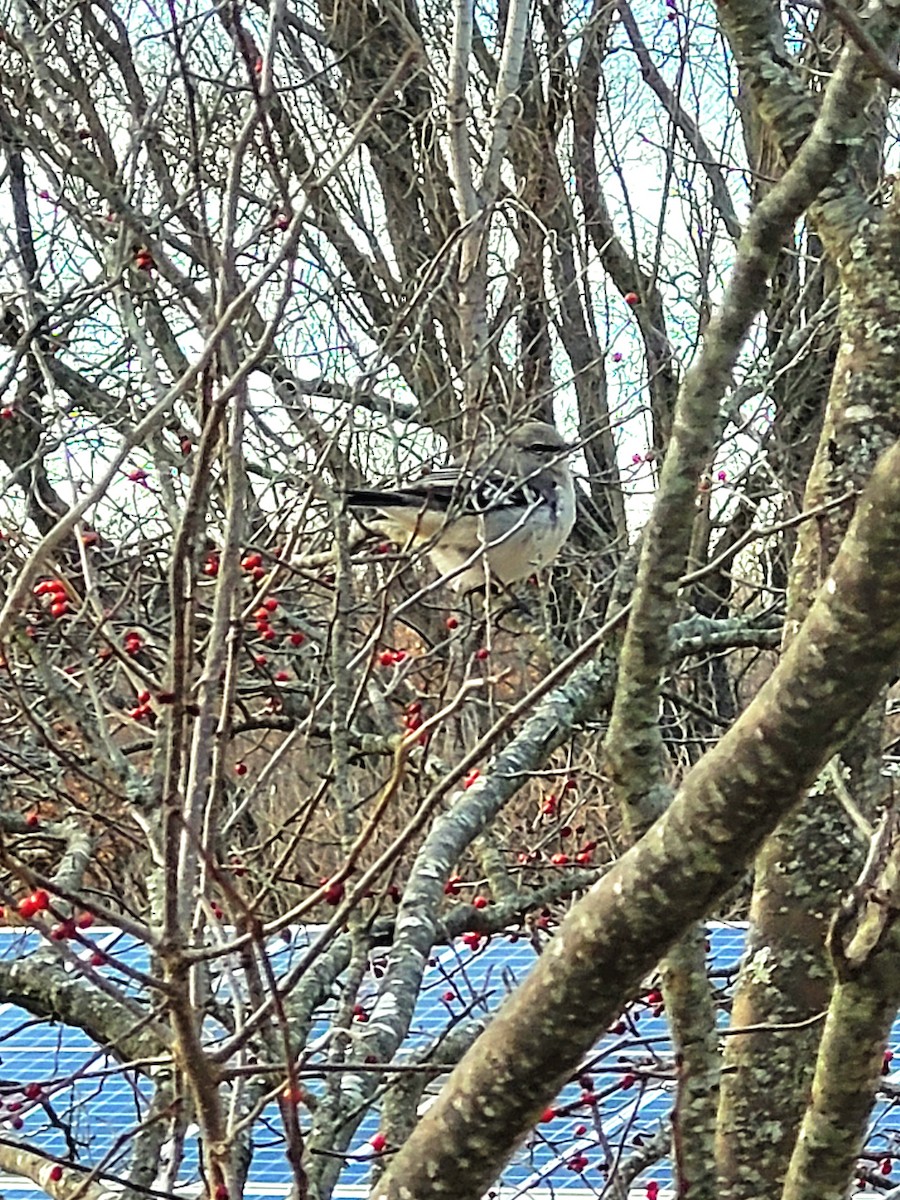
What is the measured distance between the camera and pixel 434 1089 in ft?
11.0

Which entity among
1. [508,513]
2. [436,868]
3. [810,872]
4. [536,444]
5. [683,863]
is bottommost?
[683,863]

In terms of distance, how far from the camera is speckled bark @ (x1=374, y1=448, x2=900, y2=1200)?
1.19m

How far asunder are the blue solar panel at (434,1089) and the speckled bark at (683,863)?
0.94m

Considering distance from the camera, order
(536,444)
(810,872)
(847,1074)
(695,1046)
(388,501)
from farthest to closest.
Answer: (536,444)
(388,501)
(810,872)
(695,1046)
(847,1074)

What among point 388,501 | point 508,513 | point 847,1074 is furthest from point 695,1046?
point 508,513

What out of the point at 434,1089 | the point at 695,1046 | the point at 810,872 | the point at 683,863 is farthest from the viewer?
the point at 434,1089

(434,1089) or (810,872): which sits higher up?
(434,1089)

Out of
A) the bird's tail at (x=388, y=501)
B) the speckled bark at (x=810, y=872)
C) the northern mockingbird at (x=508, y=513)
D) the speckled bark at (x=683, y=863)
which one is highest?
the northern mockingbird at (x=508, y=513)

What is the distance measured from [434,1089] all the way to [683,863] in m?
2.28

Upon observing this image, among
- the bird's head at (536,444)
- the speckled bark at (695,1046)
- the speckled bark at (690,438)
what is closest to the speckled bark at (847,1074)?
the speckled bark at (695,1046)

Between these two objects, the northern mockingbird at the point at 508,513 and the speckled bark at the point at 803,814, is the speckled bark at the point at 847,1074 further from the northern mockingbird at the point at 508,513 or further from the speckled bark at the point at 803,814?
the northern mockingbird at the point at 508,513

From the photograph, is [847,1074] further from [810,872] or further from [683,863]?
[810,872]

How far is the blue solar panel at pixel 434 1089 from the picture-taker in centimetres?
263

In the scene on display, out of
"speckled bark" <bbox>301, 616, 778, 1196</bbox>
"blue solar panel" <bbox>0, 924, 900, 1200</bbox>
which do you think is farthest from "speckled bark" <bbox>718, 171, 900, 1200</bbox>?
"speckled bark" <bbox>301, 616, 778, 1196</bbox>
